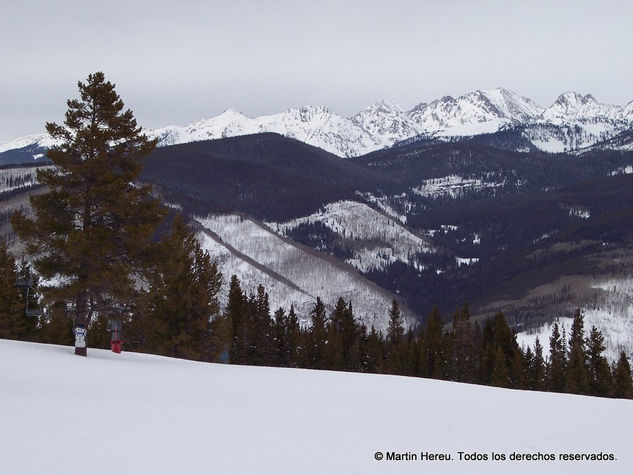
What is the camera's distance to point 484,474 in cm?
1087

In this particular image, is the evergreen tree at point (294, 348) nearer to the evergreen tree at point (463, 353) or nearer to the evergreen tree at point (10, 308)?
the evergreen tree at point (463, 353)

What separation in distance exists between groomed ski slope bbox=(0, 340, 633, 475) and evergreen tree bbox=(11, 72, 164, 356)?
4813mm

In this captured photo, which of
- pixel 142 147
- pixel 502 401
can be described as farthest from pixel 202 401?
pixel 142 147

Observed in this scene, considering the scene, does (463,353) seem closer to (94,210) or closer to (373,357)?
(373,357)

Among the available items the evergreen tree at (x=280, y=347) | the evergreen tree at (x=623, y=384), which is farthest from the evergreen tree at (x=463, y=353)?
the evergreen tree at (x=280, y=347)

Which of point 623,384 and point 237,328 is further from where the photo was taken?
point 237,328

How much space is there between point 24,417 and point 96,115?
17564mm

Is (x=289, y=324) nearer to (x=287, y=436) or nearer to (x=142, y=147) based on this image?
(x=142, y=147)

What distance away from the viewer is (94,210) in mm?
25656

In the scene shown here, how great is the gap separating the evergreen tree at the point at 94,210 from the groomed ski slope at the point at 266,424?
15.8ft

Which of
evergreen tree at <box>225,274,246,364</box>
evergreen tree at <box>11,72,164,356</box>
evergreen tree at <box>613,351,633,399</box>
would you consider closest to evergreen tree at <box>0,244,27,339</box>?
evergreen tree at <box>225,274,246,364</box>

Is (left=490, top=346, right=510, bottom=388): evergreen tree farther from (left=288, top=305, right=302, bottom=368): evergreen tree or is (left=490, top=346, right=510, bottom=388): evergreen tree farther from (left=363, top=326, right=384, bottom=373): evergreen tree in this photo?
(left=288, top=305, right=302, bottom=368): evergreen tree

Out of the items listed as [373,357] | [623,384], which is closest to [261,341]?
[373,357]

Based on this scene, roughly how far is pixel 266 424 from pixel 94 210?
51.7ft
